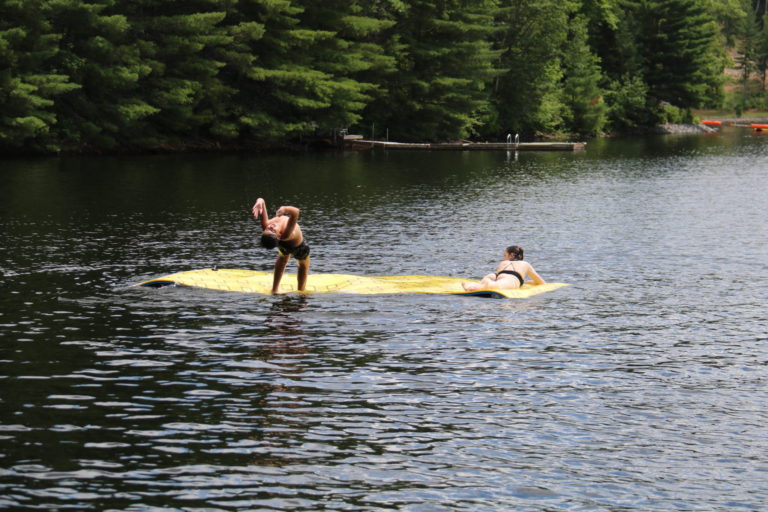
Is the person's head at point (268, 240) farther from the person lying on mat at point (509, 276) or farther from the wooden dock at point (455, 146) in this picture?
the wooden dock at point (455, 146)

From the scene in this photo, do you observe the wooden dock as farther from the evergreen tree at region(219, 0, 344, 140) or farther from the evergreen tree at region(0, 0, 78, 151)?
the evergreen tree at region(0, 0, 78, 151)

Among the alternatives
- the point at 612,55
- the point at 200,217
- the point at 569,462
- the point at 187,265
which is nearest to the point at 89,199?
the point at 200,217

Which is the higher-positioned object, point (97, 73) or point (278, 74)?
point (278, 74)

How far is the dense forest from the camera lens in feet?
163

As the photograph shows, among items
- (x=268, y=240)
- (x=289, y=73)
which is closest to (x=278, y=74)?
(x=289, y=73)

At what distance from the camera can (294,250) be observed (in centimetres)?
1933

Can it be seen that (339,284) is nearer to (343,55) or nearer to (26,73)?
(26,73)

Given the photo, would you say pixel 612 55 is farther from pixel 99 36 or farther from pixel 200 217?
pixel 200 217

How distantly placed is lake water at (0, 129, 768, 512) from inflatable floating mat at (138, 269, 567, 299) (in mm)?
387

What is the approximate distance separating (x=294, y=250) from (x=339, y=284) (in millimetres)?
1263

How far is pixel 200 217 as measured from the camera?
3088 centimetres

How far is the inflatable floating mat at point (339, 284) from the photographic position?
19.6m

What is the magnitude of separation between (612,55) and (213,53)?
175ft

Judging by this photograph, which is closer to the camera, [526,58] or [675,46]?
[526,58]
